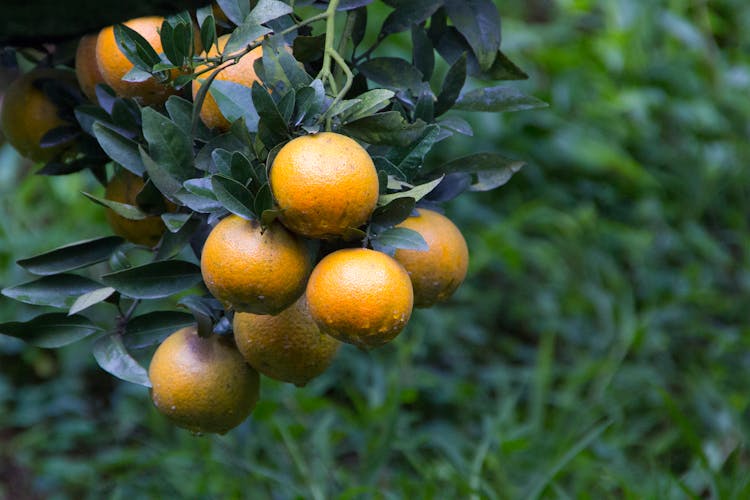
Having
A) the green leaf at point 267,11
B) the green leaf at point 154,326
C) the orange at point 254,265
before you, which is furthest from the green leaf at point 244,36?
the green leaf at point 154,326

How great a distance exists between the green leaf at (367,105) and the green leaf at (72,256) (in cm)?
24

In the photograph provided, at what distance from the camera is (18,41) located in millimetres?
651

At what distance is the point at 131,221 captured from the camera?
2.21 ft

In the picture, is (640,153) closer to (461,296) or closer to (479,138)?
(479,138)

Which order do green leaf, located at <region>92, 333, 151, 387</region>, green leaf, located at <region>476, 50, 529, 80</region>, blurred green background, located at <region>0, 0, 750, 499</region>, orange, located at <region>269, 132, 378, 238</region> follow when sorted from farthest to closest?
blurred green background, located at <region>0, 0, 750, 499</region> < green leaf, located at <region>476, 50, 529, 80</region> < green leaf, located at <region>92, 333, 151, 387</region> < orange, located at <region>269, 132, 378, 238</region>

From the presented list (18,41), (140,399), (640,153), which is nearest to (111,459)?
(140,399)

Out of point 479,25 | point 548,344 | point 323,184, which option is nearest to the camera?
point 323,184

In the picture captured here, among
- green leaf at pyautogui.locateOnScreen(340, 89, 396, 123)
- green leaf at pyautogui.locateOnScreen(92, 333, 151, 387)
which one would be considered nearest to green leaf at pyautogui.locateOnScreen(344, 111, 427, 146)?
green leaf at pyautogui.locateOnScreen(340, 89, 396, 123)

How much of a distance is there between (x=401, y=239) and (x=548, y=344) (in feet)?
3.51

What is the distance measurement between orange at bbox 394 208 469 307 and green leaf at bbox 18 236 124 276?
0.23 metres

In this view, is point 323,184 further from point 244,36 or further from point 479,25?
point 479,25

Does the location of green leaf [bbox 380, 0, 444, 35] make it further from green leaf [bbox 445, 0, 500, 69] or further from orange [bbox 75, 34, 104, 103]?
orange [bbox 75, 34, 104, 103]

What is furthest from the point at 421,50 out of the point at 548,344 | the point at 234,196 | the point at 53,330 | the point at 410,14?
the point at 548,344

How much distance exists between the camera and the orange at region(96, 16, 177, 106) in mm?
621
